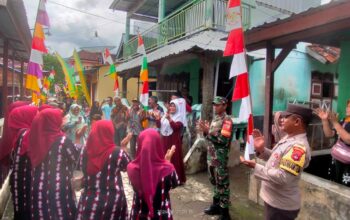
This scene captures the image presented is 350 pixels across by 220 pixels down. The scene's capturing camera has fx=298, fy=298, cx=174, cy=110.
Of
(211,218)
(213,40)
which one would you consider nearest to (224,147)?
(211,218)

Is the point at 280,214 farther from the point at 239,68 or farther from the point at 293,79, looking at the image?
the point at 293,79

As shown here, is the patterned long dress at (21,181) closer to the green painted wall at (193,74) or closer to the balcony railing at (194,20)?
the balcony railing at (194,20)

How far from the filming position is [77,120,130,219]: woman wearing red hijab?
2.63 metres

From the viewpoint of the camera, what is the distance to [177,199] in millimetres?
5152

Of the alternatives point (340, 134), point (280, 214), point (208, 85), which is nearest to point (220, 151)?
point (340, 134)

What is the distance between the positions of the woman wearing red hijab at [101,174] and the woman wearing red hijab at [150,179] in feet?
0.58

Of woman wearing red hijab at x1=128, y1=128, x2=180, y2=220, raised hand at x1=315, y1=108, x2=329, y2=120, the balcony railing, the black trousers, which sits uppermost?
the balcony railing

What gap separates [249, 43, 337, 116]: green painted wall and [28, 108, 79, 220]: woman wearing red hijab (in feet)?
24.2

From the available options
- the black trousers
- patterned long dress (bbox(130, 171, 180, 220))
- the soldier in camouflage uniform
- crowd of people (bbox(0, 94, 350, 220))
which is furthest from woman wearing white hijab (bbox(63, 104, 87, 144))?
the black trousers

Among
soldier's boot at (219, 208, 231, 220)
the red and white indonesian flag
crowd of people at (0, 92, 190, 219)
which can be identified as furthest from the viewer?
soldier's boot at (219, 208, 231, 220)

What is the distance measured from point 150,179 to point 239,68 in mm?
1698

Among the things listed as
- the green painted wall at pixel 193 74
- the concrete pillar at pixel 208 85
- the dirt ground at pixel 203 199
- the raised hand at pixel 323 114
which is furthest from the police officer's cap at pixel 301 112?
the green painted wall at pixel 193 74

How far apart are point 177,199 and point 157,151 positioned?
9.29 feet

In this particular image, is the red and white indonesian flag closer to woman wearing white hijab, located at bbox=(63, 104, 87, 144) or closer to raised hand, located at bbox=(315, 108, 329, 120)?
raised hand, located at bbox=(315, 108, 329, 120)
